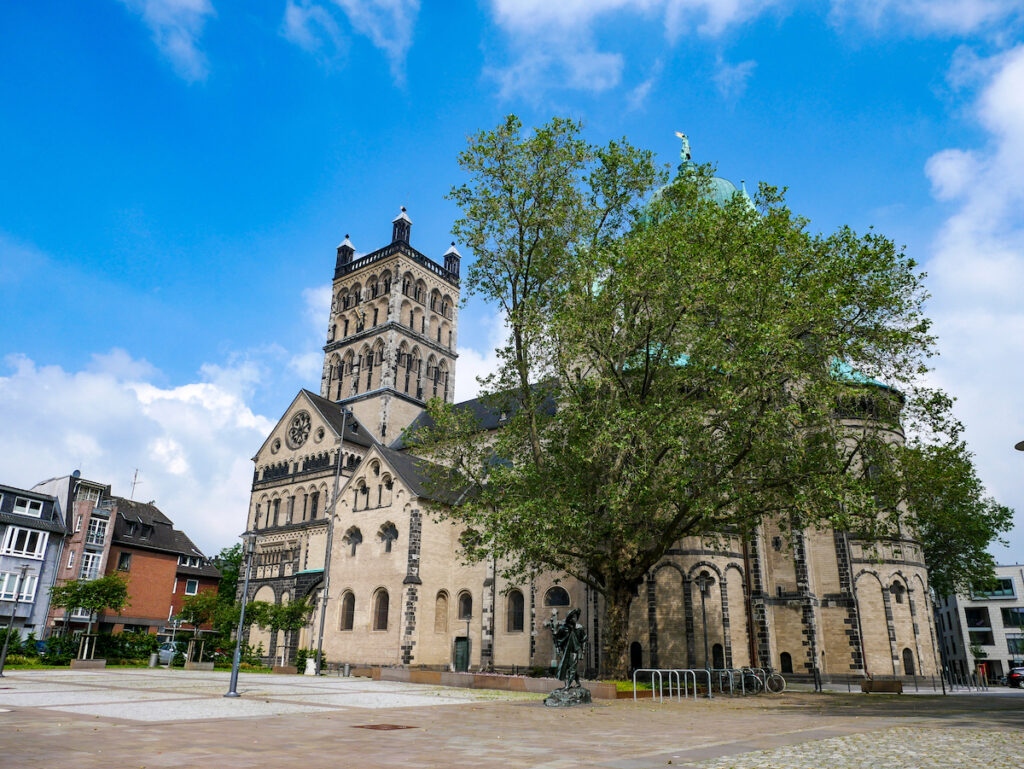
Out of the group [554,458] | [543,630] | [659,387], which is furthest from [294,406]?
[659,387]

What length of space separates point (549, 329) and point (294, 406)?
124 ft

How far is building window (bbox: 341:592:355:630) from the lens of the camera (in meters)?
39.6

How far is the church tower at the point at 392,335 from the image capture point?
6016 centimetres

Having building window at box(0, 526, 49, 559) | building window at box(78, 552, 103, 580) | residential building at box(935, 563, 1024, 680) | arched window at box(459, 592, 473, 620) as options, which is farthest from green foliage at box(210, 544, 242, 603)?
residential building at box(935, 563, 1024, 680)

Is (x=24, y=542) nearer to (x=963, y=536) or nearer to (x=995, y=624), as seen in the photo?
(x=963, y=536)

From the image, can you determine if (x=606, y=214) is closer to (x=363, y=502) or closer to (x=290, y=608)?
(x=363, y=502)

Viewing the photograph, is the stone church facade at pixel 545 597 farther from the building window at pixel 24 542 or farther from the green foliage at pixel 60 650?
the building window at pixel 24 542

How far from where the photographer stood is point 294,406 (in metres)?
55.8

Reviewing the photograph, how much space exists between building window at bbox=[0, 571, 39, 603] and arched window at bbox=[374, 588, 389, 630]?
24.6m

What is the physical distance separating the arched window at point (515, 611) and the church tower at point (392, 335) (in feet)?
75.0

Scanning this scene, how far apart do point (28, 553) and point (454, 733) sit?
47.6 meters

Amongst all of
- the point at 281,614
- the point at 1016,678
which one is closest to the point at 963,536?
the point at 1016,678

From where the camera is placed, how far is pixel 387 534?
39.5m

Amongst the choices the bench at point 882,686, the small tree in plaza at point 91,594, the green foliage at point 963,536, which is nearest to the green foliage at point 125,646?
the small tree in plaza at point 91,594
